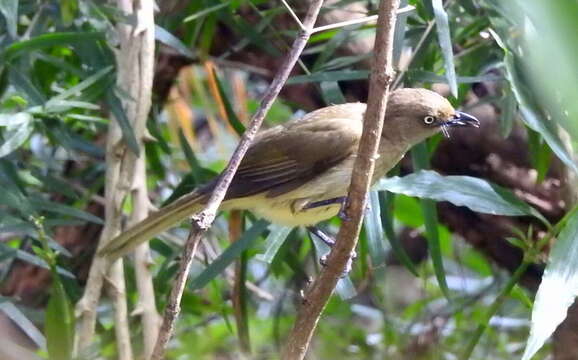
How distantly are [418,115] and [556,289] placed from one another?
0.81 m

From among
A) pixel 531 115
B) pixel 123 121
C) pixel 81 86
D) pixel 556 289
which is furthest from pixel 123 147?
pixel 556 289

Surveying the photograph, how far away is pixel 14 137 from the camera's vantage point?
8.67 ft

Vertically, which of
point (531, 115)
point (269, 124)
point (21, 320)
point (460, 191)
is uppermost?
point (531, 115)

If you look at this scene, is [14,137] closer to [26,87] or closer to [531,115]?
[26,87]

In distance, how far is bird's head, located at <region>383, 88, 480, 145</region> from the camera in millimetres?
2857

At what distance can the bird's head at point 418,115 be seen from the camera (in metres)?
2.86

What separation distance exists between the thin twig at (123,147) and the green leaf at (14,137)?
0.33m

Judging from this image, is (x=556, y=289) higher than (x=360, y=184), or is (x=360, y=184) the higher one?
(x=360, y=184)

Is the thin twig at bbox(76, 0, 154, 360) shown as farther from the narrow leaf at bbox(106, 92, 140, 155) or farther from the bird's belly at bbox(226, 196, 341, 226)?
the bird's belly at bbox(226, 196, 341, 226)

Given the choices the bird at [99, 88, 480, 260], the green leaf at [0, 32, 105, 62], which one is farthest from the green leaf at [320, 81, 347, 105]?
the green leaf at [0, 32, 105, 62]

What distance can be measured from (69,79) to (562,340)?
1.95 metres

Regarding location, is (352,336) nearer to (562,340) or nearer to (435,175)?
(562,340)

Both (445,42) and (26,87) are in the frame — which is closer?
(445,42)

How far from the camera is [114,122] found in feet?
9.76
